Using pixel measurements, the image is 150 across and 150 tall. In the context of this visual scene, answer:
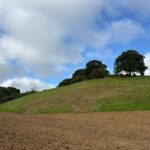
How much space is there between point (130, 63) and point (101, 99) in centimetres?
1639

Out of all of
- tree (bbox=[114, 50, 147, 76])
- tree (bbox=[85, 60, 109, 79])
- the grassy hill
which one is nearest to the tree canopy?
tree (bbox=[85, 60, 109, 79])

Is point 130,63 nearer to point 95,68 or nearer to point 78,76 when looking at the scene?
point 95,68

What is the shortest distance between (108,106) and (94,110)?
1.61 m

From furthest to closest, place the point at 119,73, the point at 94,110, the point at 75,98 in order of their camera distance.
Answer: the point at 119,73
the point at 75,98
the point at 94,110

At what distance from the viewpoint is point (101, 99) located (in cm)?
A: 4341

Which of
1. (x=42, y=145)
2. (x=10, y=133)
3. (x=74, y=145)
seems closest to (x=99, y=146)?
(x=74, y=145)

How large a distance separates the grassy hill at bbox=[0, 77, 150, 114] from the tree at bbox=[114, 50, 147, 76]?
3.76 m

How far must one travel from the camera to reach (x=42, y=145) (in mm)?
11695

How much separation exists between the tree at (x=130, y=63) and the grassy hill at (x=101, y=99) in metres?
3.76

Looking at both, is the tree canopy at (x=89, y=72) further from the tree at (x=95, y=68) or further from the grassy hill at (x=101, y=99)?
the grassy hill at (x=101, y=99)

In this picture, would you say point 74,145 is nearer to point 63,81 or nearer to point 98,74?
point 98,74

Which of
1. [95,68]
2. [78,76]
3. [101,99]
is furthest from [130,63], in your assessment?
[78,76]

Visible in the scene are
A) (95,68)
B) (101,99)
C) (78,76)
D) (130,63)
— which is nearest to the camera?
(101,99)

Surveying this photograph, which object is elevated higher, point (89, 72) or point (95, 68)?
point (95, 68)
